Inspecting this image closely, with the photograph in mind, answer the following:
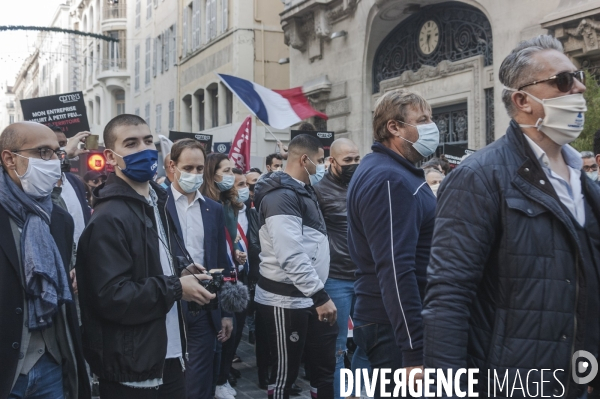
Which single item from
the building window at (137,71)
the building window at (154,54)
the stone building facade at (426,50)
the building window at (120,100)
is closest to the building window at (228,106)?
the stone building facade at (426,50)

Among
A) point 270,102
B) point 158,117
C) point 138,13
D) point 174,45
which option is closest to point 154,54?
point 158,117

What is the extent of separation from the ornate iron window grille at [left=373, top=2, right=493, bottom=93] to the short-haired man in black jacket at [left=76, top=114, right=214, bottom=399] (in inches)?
426

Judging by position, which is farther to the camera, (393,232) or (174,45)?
(174,45)

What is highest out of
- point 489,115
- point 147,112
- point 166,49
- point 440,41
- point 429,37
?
point 166,49

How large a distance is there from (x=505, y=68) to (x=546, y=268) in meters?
0.83

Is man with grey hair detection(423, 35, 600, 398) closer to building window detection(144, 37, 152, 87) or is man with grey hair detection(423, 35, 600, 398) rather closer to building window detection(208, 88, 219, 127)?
building window detection(208, 88, 219, 127)

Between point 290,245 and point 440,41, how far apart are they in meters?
10.8

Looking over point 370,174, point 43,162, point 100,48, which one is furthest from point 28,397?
point 100,48

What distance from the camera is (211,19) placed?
83.1 feet

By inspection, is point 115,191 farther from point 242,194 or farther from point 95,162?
point 95,162

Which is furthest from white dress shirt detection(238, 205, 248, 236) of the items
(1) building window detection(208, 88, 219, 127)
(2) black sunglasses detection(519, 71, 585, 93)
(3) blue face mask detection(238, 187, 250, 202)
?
(1) building window detection(208, 88, 219, 127)

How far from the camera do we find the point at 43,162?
3.54 meters

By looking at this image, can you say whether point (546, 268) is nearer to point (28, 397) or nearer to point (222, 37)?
point (28, 397)

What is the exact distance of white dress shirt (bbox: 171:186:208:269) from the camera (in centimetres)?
502
